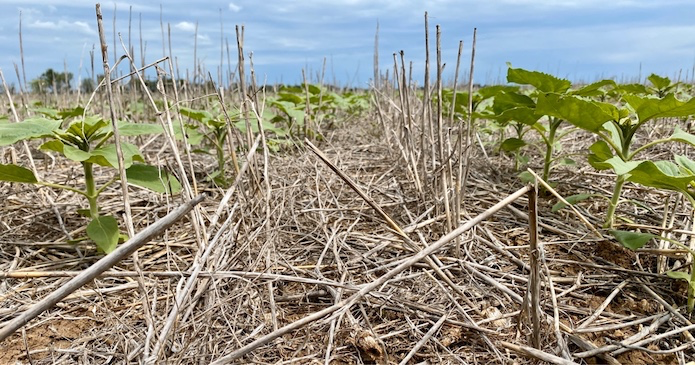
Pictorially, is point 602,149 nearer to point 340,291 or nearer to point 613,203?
point 613,203

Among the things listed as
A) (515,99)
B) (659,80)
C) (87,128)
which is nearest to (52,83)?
(87,128)

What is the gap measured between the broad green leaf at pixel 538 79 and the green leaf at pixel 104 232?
162cm

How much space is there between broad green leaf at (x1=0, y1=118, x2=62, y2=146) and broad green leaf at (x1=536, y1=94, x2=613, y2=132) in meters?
1.53

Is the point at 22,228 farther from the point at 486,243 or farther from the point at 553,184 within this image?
the point at 553,184

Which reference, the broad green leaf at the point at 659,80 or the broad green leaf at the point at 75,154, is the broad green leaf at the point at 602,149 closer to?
the broad green leaf at the point at 75,154

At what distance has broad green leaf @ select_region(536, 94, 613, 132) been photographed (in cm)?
145

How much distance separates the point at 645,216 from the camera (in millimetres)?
1817

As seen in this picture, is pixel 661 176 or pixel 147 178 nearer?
pixel 661 176

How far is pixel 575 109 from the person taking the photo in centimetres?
149

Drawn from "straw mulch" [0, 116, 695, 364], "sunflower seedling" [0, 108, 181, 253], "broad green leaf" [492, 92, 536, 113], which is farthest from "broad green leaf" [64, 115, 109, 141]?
"broad green leaf" [492, 92, 536, 113]

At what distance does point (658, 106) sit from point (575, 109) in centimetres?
24

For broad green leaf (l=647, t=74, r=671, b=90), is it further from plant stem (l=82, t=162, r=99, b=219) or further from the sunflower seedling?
plant stem (l=82, t=162, r=99, b=219)

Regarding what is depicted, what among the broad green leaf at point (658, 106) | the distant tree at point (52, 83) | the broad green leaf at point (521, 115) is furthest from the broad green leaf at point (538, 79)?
the distant tree at point (52, 83)

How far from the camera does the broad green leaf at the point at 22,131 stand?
1284 millimetres
